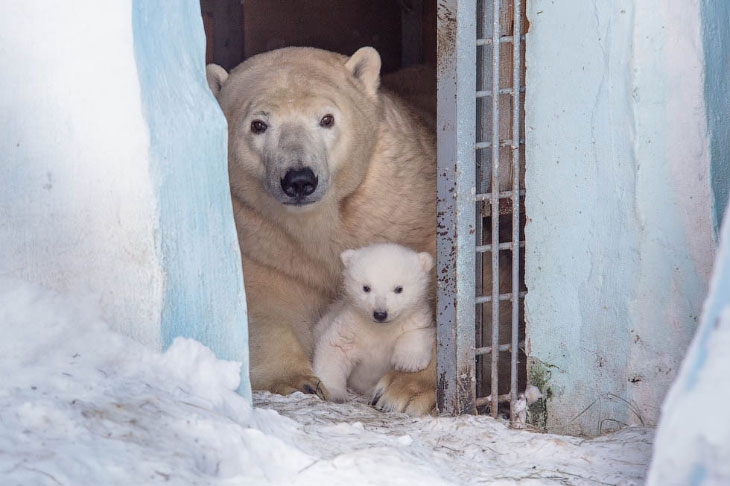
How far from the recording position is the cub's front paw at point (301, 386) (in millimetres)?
3672

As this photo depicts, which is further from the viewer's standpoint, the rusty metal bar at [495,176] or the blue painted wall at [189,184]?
the rusty metal bar at [495,176]

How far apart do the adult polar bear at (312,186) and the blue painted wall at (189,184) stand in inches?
39.3

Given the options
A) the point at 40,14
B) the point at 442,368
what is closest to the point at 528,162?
the point at 442,368

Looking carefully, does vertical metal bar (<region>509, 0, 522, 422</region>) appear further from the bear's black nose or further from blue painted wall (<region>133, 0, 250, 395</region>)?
blue painted wall (<region>133, 0, 250, 395</region>)

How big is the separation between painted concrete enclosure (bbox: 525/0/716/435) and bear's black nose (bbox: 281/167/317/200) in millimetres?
899

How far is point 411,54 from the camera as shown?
6.86 meters

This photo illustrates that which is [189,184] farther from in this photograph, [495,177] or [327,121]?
[327,121]

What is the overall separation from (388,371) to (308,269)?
677 mm

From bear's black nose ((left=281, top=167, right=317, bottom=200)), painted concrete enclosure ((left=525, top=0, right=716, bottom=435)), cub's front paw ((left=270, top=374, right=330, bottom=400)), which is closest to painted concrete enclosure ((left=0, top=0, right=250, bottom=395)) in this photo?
bear's black nose ((left=281, top=167, right=317, bottom=200))

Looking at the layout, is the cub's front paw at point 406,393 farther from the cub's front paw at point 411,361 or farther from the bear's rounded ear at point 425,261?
the bear's rounded ear at point 425,261

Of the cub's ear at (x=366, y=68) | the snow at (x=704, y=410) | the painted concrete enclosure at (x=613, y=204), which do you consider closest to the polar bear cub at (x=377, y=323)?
the painted concrete enclosure at (x=613, y=204)

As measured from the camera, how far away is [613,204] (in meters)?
3.06

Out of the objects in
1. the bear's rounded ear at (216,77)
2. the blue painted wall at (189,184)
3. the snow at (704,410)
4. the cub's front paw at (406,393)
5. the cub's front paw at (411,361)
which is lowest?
the cub's front paw at (406,393)

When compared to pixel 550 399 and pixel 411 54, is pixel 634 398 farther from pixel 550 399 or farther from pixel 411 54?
pixel 411 54
